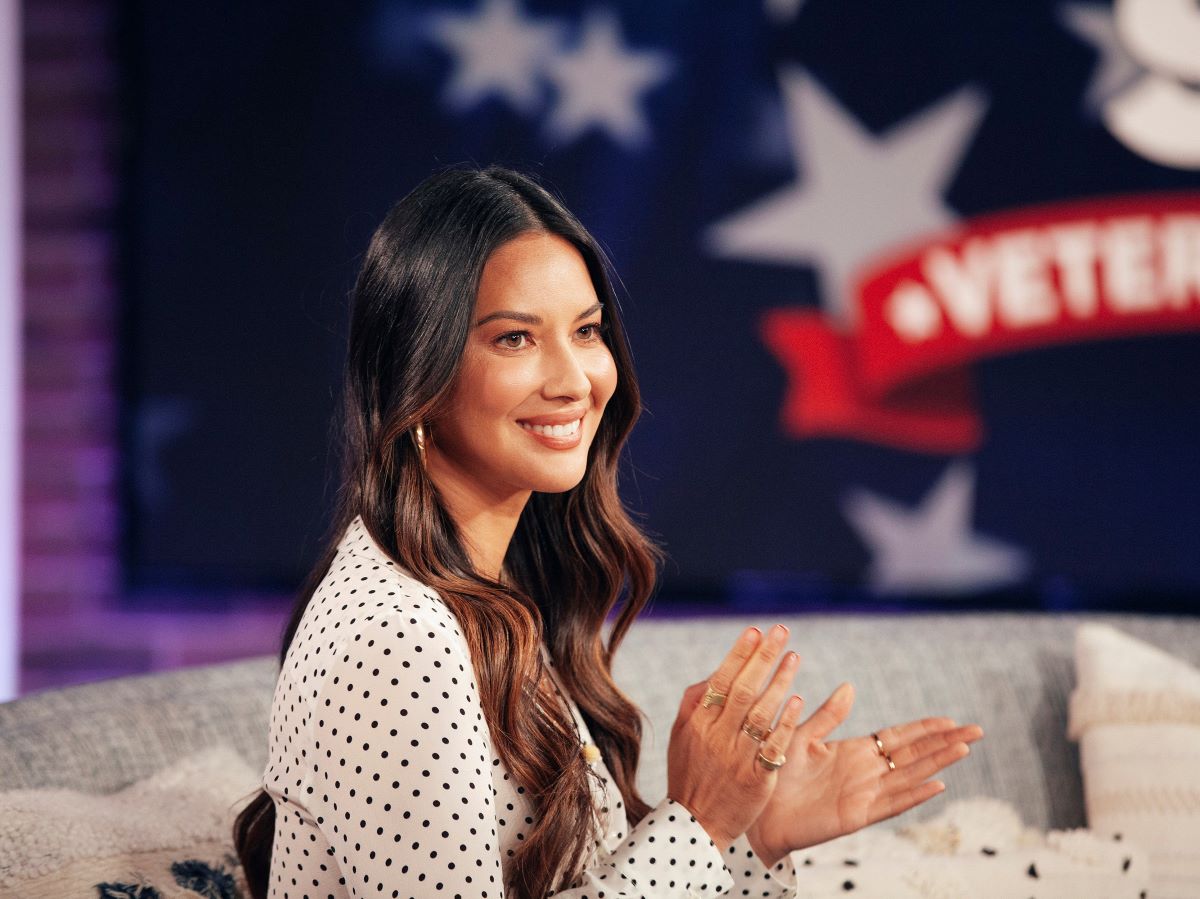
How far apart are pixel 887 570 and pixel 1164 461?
2.20 feet

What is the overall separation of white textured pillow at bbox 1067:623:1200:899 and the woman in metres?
0.76

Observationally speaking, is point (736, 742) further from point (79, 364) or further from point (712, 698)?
point (79, 364)

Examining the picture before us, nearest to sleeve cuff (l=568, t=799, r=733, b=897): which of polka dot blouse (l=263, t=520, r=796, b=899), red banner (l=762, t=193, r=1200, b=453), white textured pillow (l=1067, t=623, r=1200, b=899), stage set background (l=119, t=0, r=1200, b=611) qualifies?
polka dot blouse (l=263, t=520, r=796, b=899)

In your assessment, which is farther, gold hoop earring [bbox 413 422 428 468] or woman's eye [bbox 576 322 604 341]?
woman's eye [bbox 576 322 604 341]

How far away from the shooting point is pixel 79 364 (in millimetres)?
3502

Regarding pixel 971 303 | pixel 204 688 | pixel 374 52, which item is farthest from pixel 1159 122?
pixel 204 688

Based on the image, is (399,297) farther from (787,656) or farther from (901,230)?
(901,230)

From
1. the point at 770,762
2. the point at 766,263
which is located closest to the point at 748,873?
the point at 770,762

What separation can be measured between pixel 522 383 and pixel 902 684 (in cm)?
129

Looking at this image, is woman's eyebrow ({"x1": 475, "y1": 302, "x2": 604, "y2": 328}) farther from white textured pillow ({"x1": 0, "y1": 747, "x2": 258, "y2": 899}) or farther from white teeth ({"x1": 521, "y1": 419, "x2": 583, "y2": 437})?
white textured pillow ({"x1": 0, "y1": 747, "x2": 258, "y2": 899})

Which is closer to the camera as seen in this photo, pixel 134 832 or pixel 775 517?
pixel 134 832

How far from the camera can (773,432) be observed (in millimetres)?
3180

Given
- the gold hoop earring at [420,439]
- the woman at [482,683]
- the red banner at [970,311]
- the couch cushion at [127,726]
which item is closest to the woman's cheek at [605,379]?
the woman at [482,683]

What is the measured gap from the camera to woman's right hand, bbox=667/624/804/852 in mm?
1420
